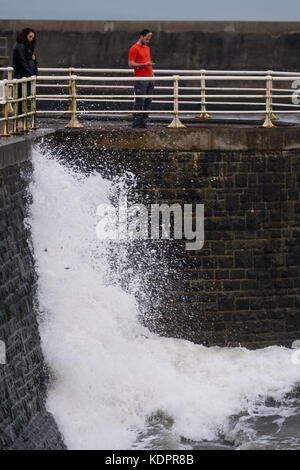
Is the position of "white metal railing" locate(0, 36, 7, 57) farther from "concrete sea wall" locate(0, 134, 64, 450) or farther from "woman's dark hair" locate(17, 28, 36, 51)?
"concrete sea wall" locate(0, 134, 64, 450)

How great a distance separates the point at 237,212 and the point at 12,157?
4.20 m

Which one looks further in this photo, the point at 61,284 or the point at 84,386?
the point at 61,284

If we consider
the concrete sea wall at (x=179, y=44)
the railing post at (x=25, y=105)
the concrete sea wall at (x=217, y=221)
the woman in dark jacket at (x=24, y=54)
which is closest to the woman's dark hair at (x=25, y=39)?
the woman in dark jacket at (x=24, y=54)

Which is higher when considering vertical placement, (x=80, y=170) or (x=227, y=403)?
(x=80, y=170)

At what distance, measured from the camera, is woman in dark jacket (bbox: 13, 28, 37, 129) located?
58.5ft

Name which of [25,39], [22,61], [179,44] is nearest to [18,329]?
[22,61]

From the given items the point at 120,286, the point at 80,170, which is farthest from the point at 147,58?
the point at 120,286

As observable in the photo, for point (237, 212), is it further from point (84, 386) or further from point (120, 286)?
point (84, 386)

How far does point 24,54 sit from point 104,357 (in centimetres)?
463

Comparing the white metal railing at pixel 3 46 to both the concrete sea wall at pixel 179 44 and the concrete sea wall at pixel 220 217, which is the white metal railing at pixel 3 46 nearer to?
the concrete sea wall at pixel 179 44

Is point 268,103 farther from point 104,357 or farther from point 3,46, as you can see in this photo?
point 3,46

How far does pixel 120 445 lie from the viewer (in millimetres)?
14844

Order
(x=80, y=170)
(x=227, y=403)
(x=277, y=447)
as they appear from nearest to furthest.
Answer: (x=277, y=447)
(x=227, y=403)
(x=80, y=170)

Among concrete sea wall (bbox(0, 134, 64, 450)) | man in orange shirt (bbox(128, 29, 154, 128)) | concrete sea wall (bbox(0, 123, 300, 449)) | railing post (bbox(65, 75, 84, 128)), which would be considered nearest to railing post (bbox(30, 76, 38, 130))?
concrete sea wall (bbox(0, 123, 300, 449))
